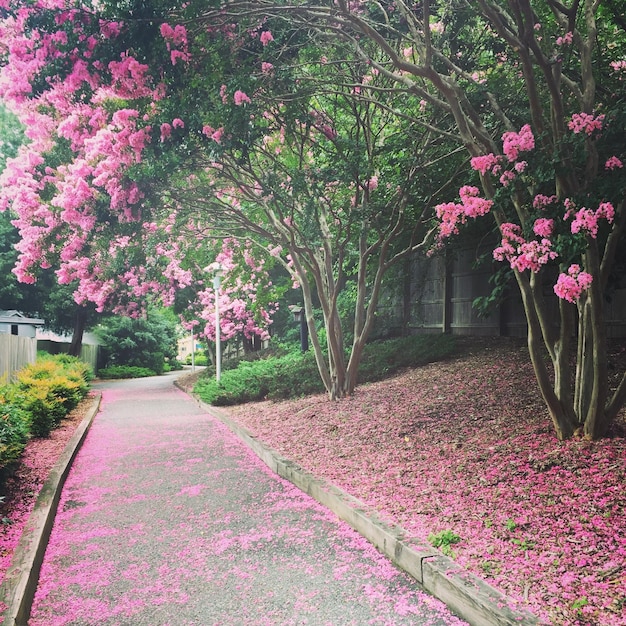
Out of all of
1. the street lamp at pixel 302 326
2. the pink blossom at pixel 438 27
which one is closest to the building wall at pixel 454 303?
the street lamp at pixel 302 326

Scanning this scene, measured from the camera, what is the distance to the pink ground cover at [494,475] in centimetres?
352

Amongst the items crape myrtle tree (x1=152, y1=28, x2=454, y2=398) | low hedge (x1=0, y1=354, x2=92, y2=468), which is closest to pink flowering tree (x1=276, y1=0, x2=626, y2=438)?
crape myrtle tree (x1=152, y1=28, x2=454, y2=398)

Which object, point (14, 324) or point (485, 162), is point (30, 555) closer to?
point (485, 162)

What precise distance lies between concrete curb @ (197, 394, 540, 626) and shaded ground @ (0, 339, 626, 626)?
13 centimetres

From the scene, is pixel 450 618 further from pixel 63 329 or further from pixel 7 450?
pixel 63 329

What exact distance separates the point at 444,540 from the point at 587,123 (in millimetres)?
3500

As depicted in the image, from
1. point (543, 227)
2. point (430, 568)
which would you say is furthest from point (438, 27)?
point (430, 568)

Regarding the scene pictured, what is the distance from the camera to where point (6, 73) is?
7371mm

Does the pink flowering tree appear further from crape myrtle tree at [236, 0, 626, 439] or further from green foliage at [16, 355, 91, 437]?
green foliage at [16, 355, 91, 437]

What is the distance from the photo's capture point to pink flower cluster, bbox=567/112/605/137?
486cm

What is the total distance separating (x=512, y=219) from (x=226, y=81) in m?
3.74

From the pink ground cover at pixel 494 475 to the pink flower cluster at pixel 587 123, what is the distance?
2.78 metres

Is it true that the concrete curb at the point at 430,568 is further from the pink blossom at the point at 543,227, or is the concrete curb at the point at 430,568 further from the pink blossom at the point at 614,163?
the pink blossom at the point at 614,163

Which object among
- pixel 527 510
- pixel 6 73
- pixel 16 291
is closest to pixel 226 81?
pixel 6 73
